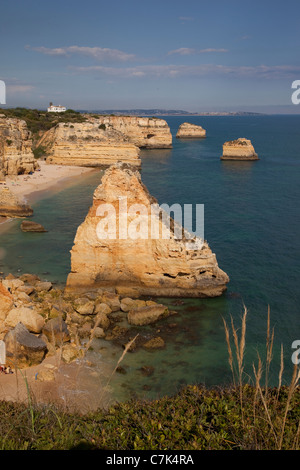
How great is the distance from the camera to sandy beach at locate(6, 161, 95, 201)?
150 ft

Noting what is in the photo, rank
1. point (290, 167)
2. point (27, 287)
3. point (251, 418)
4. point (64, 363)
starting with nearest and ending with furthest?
point (251, 418) → point (64, 363) → point (27, 287) → point (290, 167)

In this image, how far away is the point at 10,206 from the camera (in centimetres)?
3697

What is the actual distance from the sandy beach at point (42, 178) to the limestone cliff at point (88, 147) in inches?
76.0

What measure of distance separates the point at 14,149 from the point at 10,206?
13.5 metres

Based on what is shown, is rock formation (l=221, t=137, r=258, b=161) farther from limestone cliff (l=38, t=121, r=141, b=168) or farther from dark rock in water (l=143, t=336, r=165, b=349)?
dark rock in water (l=143, t=336, r=165, b=349)

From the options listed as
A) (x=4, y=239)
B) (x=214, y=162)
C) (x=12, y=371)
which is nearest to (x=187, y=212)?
(x=4, y=239)

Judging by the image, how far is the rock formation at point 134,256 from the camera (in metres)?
19.7

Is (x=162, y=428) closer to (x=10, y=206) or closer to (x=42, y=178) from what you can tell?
(x=10, y=206)

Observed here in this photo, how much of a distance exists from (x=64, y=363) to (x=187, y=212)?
87.4 ft

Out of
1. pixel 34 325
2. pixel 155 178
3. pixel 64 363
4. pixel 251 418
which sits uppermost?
pixel 155 178

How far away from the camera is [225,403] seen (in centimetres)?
749

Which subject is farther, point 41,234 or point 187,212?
point 187,212

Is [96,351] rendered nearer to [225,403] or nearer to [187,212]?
[225,403]

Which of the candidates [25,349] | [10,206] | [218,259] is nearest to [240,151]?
[10,206]
